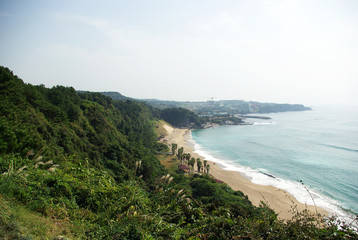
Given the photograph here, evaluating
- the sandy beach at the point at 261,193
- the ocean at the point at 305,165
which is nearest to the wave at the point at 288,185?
the ocean at the point at 305,165

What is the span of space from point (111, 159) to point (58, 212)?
87.4 ft

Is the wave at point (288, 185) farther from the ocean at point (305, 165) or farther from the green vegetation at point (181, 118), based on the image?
the green vegetation at point (181, 118)

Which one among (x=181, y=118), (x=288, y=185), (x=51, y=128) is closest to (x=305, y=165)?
(x=288, y=185)

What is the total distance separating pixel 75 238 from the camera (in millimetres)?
3918

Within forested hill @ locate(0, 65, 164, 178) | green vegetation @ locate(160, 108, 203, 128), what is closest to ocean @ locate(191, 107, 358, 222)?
forested hill @ locate(0, 65, 164, 178)

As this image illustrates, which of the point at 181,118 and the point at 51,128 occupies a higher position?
the point at 51,128

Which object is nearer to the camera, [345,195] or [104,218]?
[104,218]

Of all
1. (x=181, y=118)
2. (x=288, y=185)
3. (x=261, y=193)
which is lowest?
(x=261, y=193)

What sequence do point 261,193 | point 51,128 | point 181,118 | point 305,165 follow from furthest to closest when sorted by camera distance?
point 181,118, point 305,165, point 261,193, point 51,128

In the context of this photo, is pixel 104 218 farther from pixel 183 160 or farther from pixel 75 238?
pixel 183 160

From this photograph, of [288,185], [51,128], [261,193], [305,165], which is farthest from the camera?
[305,165]

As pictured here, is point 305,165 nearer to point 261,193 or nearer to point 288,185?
point 288,185

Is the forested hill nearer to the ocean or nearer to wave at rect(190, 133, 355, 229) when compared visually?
wave at rect(190, 133, 355, 229)

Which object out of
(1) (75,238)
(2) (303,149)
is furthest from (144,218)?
(2) (303,149)
